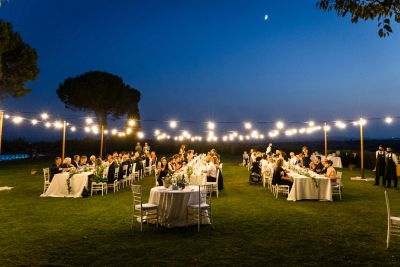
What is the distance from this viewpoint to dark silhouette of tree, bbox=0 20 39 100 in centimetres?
1948

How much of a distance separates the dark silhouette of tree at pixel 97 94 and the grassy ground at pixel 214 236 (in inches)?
896

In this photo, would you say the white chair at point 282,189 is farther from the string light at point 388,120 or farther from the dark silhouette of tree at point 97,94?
the dark silhouette of tree at point 97,94

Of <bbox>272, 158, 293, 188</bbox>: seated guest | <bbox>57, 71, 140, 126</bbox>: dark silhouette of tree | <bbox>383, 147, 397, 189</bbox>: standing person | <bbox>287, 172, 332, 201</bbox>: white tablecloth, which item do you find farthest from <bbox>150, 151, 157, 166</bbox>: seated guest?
<bbox>57, 71, 140, 126</bbox>: dark silhouette of tree

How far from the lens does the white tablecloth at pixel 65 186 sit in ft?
32.0

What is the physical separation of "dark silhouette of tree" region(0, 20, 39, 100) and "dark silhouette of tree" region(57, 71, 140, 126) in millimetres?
10038

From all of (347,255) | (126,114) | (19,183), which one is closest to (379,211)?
(347,255)

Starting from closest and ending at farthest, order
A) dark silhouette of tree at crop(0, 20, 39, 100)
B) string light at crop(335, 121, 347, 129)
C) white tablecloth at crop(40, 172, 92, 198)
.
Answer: white tablecloth at crop(40, 172, 92, 198) < string light at crop(335, 121, 347, 129) < dark silhouette of tree at crop(0, 20, 39, 100)

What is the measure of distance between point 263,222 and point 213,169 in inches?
144

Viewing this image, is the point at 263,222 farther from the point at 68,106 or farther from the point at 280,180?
the point at 68,106

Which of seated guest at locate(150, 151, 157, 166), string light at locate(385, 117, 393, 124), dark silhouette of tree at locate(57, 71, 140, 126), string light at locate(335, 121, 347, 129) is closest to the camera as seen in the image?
string light at locate(385, 117, 393, 124)

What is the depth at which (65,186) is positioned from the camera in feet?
32.1

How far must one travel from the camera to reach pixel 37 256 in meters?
4.69

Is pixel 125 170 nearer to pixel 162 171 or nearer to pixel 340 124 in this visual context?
pixel 162 171

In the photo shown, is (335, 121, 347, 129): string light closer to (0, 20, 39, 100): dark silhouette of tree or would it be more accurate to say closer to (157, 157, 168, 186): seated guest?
(157, 157, 168, 186): seated guest
